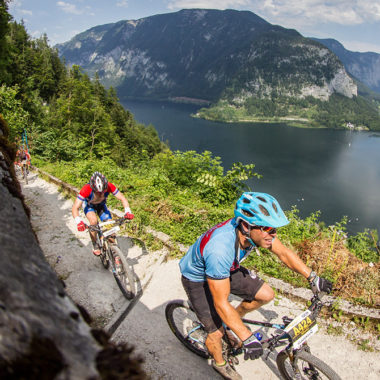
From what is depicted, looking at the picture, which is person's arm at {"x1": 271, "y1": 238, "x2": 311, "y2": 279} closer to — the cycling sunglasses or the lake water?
the cycling sunglasses

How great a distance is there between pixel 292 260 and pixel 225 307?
46.1 inches

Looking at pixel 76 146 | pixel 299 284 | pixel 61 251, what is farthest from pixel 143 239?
pixel 76 146

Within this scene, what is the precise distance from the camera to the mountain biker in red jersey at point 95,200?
18.4ft

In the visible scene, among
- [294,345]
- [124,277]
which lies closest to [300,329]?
[294,345]

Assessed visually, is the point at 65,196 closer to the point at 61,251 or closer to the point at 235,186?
the point at 61,251

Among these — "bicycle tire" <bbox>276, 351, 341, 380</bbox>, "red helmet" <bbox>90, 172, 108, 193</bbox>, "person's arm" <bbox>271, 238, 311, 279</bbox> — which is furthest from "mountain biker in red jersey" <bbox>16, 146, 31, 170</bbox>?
"bicycle tire" <bbox>276, 351, 341, 380</bbox>

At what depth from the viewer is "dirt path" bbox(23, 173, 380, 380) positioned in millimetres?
4102

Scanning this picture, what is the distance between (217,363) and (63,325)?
10.7ft

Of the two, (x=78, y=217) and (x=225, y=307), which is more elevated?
Answer: (x=78, y=217)

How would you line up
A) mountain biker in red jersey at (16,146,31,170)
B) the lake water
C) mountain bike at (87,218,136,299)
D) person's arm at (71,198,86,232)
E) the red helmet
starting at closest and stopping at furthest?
person's arm at (71,198,86,232), mountain bike at (87,218,136,299), the red helmet, mountain biker in red jersey at (16,146,31,170), the lake water

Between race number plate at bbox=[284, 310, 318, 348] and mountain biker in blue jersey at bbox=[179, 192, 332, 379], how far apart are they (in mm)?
401

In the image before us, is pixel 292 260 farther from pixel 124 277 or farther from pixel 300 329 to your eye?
pixel 124 277

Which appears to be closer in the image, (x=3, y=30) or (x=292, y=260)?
(x=292, y=260)

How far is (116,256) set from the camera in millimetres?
5637
